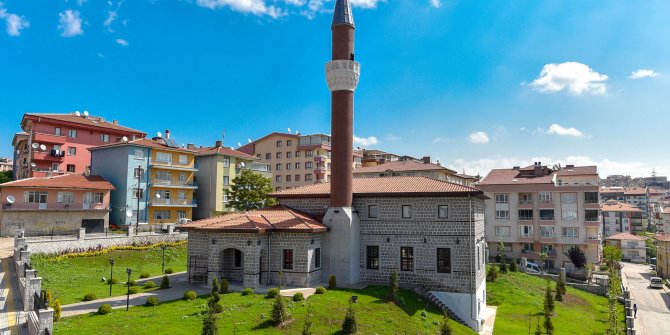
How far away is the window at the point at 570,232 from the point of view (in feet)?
177

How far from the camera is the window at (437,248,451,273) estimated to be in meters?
27.7

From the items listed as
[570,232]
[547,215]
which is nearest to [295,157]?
[547,215]

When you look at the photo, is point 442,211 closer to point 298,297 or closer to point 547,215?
point 298,297

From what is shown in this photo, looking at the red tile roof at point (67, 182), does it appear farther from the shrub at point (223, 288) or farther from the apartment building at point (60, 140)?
the shrub at point (223, 288)

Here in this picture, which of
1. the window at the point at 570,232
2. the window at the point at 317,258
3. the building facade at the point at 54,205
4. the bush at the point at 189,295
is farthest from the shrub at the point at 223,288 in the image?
the window at the point at 570,232

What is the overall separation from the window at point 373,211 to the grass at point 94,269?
1403 cm

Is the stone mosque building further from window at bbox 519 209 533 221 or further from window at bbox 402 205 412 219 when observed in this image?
window at bbox 519 209 533 221

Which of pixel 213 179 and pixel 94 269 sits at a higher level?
pixel 213 179

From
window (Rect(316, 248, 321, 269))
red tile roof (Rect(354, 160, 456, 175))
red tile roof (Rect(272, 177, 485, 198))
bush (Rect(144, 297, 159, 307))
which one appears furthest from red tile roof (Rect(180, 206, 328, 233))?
red tile roof (Rect(354, 160, 456, 175))

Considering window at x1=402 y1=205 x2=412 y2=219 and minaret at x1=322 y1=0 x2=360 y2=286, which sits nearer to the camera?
minaret at x1=322 y1=0 x2=360 y2=286

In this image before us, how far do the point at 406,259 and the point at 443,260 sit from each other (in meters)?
2.25

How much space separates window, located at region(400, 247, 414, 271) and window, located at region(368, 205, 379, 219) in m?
2.64

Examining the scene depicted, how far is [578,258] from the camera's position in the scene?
5134cm

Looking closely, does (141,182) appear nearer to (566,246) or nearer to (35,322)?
(35,322)
